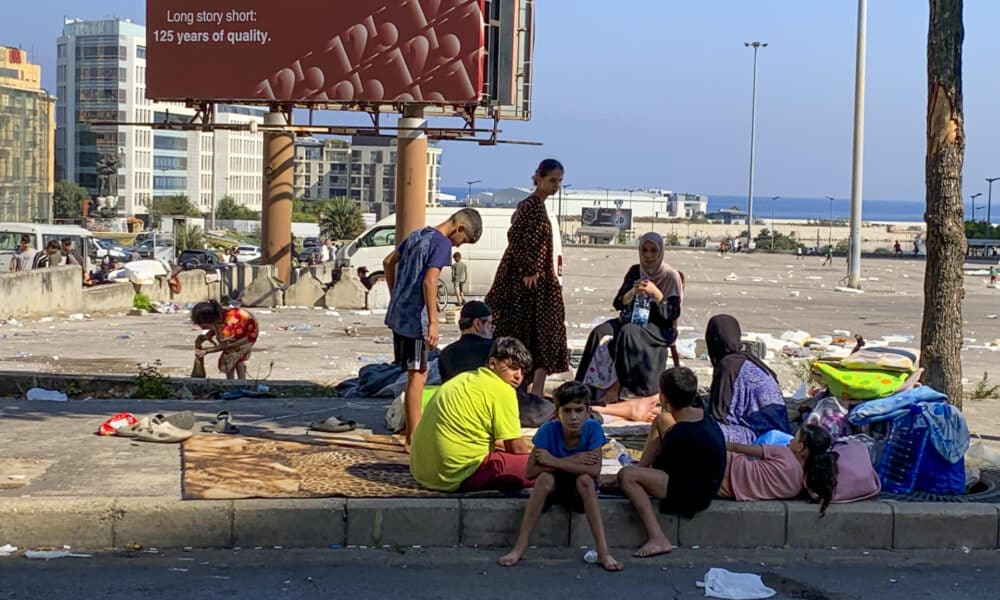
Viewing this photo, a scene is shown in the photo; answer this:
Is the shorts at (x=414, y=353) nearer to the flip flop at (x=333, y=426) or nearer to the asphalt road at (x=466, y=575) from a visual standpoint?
the flip flop at (x=333, y=426)

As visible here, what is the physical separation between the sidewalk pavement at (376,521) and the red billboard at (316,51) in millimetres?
22496

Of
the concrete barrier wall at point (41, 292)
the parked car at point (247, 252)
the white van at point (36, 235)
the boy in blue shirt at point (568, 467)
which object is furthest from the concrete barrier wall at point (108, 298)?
the parked car at point (247, 252)

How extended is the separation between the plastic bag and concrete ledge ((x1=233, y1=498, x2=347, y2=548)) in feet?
10.1

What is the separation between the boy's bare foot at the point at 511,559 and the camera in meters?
6.64

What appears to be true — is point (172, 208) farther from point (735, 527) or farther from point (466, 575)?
point (466, 575)

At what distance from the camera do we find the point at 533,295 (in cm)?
984

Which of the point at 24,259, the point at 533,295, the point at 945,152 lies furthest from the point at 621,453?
the point at 24,259

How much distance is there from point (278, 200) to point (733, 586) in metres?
25.3

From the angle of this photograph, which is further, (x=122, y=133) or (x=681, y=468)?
(x=122, y=133)

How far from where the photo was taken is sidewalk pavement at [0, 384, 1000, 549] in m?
6.78

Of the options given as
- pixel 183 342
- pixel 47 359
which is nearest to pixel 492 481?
pixel 47 359

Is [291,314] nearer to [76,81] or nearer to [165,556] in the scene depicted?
[165,556]

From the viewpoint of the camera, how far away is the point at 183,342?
733 inches

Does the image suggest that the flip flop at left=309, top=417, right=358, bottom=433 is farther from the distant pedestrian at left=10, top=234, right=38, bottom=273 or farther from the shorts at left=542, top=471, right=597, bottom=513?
the distant pedestrian at left=10, top=234, right=38, bottom=273
